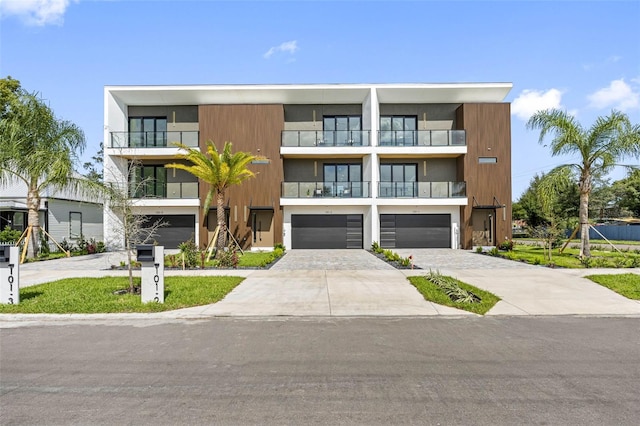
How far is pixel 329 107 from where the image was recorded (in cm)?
2469

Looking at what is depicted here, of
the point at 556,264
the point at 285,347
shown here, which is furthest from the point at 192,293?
the point at 556,264

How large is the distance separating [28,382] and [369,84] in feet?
72.0

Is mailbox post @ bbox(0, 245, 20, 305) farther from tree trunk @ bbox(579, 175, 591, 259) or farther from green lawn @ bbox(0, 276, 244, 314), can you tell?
tree trunk @ bbox(579, 175, 591, 259)

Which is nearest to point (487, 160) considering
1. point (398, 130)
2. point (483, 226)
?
point (483, 226)

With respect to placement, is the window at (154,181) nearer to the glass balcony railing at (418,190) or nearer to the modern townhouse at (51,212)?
the modern townhouse at (51,212)

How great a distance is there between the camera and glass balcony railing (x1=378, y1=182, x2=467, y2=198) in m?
23.3

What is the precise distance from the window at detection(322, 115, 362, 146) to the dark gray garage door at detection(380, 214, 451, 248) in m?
5.61

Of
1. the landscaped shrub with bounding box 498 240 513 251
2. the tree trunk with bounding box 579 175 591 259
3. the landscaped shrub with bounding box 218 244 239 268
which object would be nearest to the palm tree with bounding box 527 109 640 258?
the tree trunk with bounding box 579 175 591 259

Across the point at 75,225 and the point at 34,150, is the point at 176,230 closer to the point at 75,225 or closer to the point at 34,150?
the point at 75,225

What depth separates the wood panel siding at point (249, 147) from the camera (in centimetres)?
2283

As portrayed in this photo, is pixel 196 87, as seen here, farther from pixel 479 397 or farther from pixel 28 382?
pixel 479 397

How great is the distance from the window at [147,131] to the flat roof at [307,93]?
122cm

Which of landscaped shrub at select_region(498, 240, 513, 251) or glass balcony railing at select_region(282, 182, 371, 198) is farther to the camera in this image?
glass balcony railing at select_region(282, 182, 371, 198)

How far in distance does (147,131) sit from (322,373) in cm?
2441
